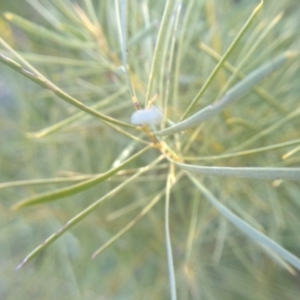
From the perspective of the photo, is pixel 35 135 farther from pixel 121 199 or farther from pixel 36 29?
pixel 121 199

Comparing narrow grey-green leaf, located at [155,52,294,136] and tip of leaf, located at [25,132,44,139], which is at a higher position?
tip of leaf, located at [25,132,44,139]

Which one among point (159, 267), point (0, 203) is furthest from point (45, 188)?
point (159, 267)

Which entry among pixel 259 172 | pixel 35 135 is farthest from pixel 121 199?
pixel 259 172

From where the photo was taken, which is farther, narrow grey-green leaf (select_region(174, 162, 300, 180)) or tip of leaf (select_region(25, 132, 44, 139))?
tip of leaf (select_region(25, 132, 44, 139))

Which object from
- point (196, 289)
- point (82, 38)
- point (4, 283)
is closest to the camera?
point (82, 38)

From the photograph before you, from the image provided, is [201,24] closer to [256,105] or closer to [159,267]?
[256,105]

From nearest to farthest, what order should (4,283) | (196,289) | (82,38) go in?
(82,38), (196,289), (4,283)

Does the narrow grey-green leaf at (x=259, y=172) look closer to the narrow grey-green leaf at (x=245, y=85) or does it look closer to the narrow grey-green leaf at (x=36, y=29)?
the narrow grey-green leaf at (x=245, y=85)

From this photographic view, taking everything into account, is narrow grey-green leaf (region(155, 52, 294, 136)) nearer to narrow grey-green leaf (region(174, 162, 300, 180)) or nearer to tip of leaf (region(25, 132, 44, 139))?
narrow grey-green leaf (region(174, 162, 300, 180))

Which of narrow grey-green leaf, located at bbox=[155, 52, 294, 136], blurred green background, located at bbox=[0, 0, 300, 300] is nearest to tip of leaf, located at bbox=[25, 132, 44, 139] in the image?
blurred green background, located at bbox=[0, 0, 300, 300]
